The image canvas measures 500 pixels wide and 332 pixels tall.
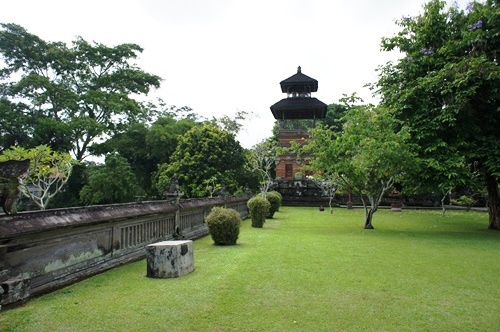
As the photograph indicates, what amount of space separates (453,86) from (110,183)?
67.5 ft

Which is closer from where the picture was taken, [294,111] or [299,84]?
[294,111]

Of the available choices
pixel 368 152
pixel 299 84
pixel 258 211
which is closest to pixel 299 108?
pixel 299 84

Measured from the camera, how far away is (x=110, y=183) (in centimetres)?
2370

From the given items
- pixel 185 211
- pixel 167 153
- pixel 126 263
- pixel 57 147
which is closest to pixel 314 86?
pixel 167 153

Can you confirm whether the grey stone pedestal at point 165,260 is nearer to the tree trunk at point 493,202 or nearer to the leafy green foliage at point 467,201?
the tree trunk at point 493,202

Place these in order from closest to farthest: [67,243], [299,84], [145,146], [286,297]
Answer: [286,297]
[67,243]
[145,146]
[299,84]

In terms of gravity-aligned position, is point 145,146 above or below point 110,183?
above

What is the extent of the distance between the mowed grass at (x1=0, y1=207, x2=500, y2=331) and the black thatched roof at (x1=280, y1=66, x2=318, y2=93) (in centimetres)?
3059

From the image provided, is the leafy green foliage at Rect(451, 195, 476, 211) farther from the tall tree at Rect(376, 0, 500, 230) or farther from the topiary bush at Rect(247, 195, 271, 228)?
the topiary bush at Rect(247, 195, 271, 228)

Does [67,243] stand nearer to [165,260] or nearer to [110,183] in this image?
[165,260]

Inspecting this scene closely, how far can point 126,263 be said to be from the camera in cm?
618

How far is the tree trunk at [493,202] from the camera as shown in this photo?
13.3 metres

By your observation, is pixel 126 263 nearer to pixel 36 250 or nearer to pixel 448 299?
pixel 36 250

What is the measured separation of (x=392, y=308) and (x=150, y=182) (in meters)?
28.3
